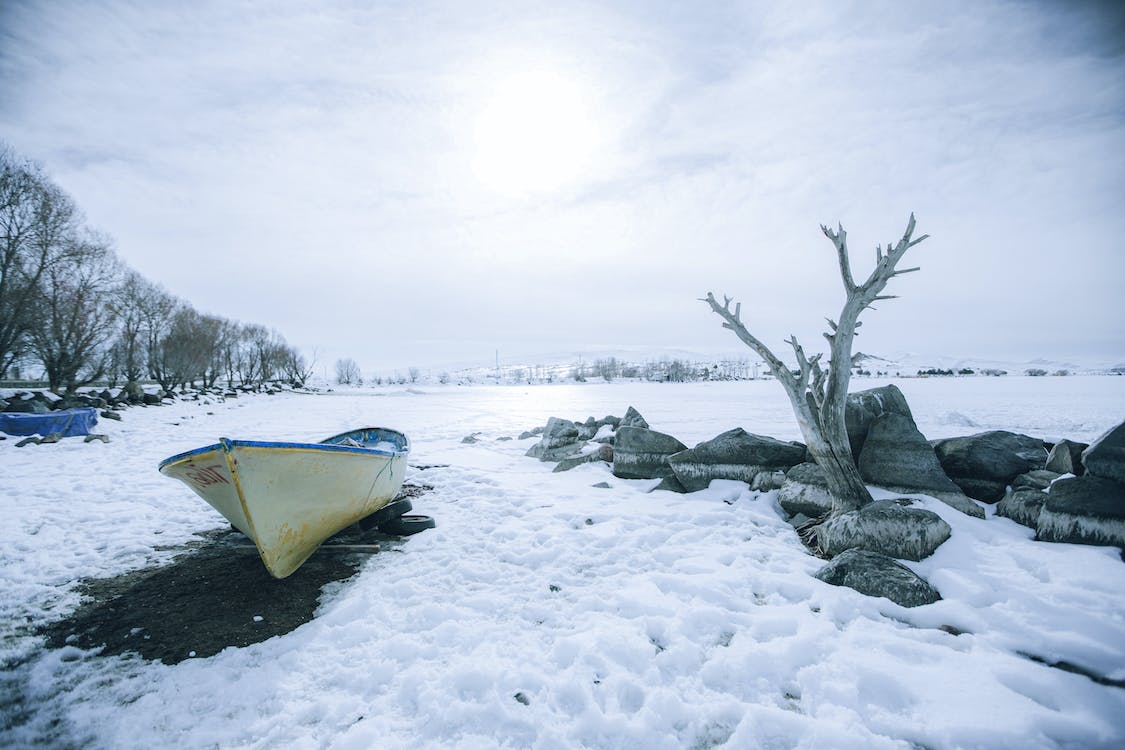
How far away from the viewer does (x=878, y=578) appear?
12.4 feet

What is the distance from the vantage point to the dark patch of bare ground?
346cm

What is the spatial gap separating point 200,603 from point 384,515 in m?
2.07

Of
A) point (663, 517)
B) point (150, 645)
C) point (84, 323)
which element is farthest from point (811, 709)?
point (84, 323)

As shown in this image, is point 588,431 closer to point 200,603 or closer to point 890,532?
point 890,532

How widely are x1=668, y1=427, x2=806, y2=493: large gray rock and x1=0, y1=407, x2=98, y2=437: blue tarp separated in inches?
691

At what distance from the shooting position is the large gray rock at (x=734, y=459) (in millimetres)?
7164

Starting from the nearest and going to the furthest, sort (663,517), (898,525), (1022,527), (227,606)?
(227,606) < (898,525) < (1022,527) < (663,517)

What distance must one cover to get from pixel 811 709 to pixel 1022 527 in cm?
421

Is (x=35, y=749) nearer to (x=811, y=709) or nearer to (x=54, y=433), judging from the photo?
(x=811, y=709)

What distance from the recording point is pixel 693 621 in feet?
11.7

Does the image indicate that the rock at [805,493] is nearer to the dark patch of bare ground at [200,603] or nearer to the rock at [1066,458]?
the rock at [1066,458]

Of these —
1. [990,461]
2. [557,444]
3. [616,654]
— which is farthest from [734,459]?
[616,654]

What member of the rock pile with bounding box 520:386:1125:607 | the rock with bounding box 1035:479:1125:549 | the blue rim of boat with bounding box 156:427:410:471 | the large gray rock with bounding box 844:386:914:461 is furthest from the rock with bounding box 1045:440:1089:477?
the blue rim of boat with bounding box 156:427:410:471

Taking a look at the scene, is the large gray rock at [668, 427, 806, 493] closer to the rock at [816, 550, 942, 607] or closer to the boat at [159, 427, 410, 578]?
the rock at [816, 550, 942, 607]
